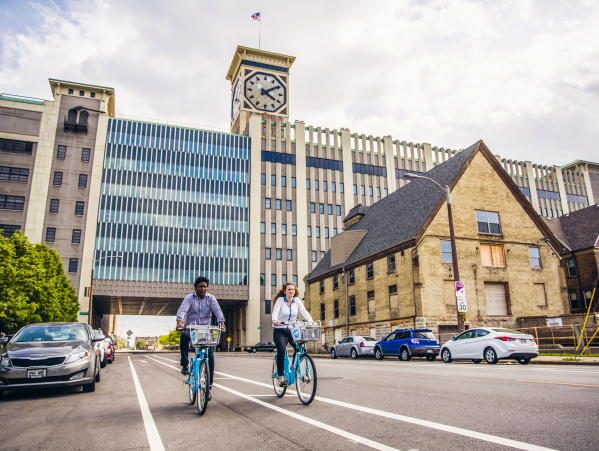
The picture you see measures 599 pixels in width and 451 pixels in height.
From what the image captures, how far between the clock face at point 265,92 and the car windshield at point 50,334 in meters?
74.6

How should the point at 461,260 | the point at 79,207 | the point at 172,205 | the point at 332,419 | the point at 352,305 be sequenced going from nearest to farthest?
the point at 332,419 < the point at 461,260 < the point at 352,305 < the point at 79,207 < the point at 172,205

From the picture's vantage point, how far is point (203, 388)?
6828 mm

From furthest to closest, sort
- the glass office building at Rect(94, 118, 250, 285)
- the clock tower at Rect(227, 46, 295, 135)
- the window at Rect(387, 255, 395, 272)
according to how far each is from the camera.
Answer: the clock tower at Rect(227, 46, 295, 135)
the glass office building at Rect(94, 118, 250, 285)
the window at Rect(387, 255, 395, 272)

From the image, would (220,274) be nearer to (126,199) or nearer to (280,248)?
(280,248)

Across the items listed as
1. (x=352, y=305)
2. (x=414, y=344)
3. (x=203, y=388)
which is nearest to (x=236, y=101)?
(x=352, y=305)

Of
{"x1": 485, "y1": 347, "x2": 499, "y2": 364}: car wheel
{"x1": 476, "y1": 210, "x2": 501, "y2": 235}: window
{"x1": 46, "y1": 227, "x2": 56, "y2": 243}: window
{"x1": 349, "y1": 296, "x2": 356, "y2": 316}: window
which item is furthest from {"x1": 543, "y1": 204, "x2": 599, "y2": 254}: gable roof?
{"x1": 46, "y1": 227, "x2": 56, "y2": 243}: window

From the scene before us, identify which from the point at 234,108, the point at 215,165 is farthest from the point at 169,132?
the point at 234,108

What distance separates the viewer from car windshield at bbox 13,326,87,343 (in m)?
10.2

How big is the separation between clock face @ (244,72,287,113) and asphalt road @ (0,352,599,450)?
76995 millimetres

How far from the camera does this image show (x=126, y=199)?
63531 mm

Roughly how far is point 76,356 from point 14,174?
60924mm

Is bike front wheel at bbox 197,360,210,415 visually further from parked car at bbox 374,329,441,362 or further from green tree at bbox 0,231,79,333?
green tree at bbox 0,231,79,333

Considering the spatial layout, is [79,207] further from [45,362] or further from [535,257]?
[45,362]

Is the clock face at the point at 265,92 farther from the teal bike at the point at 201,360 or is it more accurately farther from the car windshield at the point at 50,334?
the teal bike at the point at 201,360
